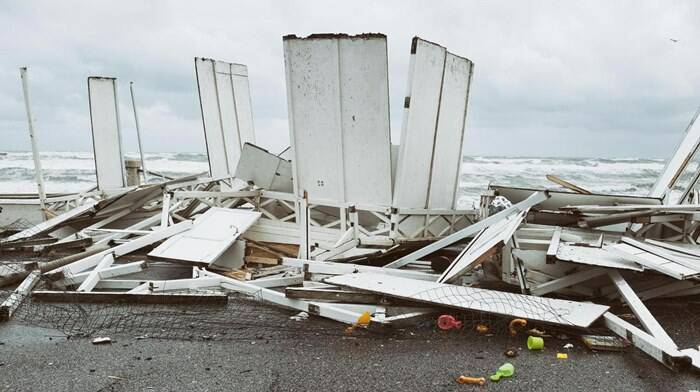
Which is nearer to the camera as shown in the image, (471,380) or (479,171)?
(471,380)

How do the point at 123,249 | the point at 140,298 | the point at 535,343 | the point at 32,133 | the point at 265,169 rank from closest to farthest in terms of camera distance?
the point at 535,343, the point at 140,298, the point at 123,249, the point at 265,169, the point at 32,133

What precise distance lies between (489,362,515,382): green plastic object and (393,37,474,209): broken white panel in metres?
3.81

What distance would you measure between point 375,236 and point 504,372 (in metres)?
3.86

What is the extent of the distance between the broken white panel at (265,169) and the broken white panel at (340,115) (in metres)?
0.75

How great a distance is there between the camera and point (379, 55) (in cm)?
735

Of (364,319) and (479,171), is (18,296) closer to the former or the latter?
(364,319)

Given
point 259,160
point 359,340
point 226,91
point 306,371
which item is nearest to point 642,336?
point 359,340

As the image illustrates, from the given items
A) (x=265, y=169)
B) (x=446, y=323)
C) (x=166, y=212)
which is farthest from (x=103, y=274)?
(x=446, y=323)

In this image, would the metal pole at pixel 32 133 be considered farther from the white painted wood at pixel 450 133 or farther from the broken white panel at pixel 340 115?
the white painted wood at pixel 450 133

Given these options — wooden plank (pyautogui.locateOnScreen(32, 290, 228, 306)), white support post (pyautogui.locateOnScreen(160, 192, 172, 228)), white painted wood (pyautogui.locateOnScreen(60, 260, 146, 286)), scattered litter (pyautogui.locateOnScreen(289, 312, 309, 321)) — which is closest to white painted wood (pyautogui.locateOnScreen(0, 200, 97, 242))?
white support post (pyautogui.locateOnScreen(160, 192, 172, 228))

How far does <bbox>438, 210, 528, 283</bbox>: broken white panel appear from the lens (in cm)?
536

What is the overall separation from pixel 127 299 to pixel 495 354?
3.64 metres

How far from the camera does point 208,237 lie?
298 inches

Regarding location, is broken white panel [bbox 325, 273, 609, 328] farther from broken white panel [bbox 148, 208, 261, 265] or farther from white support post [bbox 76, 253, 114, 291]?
white support post [bbox 76, 253, 114, 291]
